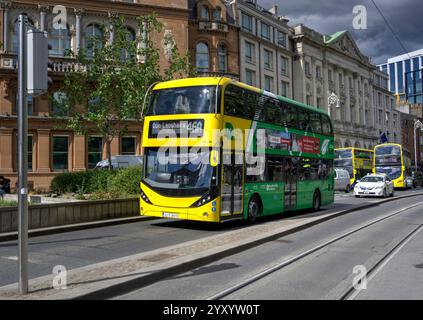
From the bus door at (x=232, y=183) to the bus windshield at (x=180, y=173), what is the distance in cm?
55

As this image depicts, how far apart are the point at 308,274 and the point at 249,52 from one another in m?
41.1

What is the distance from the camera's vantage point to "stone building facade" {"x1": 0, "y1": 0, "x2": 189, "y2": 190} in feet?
105

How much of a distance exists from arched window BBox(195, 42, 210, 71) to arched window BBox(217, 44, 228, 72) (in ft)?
4.59

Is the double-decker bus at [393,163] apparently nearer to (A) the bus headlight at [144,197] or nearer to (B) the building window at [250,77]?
(B) the building window at [250,77]

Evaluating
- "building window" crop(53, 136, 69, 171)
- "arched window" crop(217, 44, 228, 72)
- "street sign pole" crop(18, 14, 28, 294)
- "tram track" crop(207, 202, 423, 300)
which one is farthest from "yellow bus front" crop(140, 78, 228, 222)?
"arched window" crop(217, 44, 228, 72)

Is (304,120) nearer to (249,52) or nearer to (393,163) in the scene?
(393,163)

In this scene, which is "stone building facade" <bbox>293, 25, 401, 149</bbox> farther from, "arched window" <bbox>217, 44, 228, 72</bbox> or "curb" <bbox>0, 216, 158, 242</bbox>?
"curb" <bbox>0, 216, 158, 242</bbox>

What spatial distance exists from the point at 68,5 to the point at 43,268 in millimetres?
30992

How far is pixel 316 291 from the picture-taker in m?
6.53

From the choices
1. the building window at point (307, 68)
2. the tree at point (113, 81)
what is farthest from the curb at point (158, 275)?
the building window at point (307, 68)

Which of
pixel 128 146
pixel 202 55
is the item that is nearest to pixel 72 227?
pixel 128 146

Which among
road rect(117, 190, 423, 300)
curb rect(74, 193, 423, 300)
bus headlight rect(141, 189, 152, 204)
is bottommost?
road rect(117, 190, 423, 300)

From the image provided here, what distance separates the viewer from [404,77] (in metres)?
78.5

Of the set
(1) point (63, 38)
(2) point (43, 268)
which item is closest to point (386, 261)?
(2) point (43, 268)
